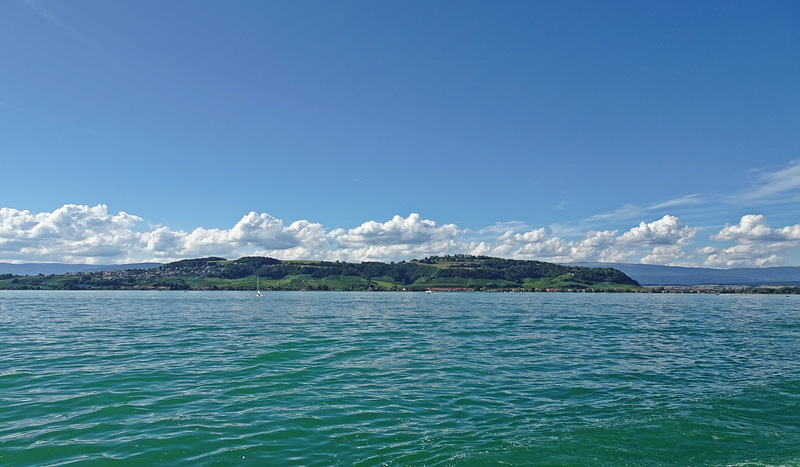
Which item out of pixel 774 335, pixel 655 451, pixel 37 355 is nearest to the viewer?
pixel 655 451

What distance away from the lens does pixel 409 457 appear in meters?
12.8

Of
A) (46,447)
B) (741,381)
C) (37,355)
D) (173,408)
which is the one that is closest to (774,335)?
(741,381)

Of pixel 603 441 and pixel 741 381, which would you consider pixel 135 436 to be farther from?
pixel 741 381

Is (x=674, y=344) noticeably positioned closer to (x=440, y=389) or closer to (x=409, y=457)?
(x=440, y=389)

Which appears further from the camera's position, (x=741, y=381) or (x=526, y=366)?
(x=526, y=366)

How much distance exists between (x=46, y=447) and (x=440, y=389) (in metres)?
15.0

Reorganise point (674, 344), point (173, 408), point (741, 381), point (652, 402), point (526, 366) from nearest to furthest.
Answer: point (173, 408) < point (652, 402) < point (741, 381) < point (526, 366) < point (674, 344)

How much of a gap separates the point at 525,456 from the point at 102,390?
742 inches

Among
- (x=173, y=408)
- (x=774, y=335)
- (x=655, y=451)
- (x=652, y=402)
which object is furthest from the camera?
(x=774, y=335)

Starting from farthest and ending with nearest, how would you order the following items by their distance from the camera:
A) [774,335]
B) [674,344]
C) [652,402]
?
[774,335]
[674,344]
[652,402]

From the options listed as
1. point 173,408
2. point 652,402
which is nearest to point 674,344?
point 652,402

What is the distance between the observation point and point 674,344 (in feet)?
131

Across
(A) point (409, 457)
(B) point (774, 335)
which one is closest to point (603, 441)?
(A) point (409, 457)

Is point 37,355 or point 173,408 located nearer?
point 173,408
